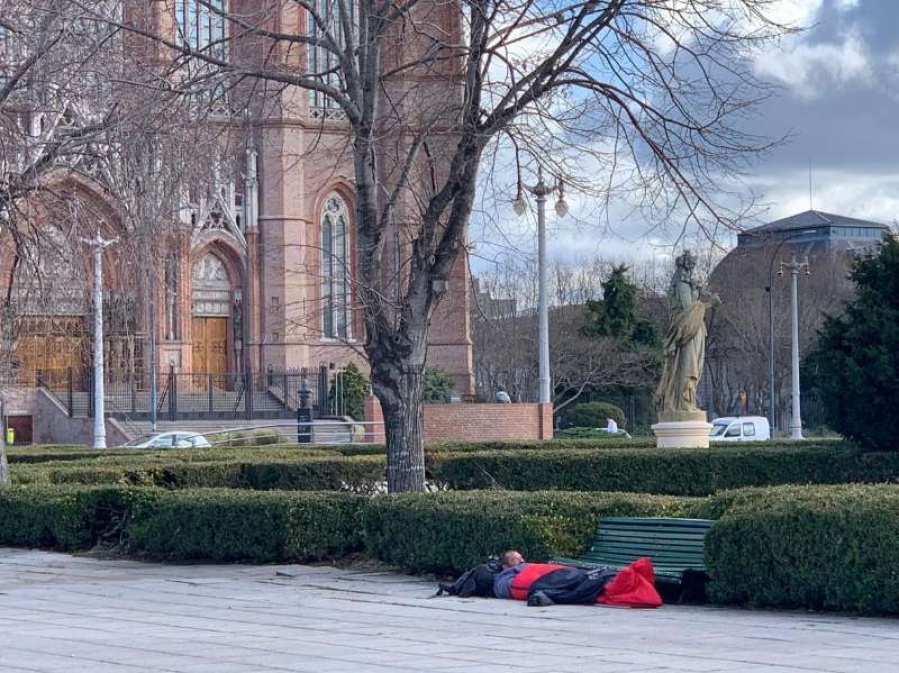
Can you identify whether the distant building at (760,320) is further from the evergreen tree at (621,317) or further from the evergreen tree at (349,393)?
the evergreen tree at (349,393)

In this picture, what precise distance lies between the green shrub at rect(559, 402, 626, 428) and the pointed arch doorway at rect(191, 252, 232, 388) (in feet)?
43.5

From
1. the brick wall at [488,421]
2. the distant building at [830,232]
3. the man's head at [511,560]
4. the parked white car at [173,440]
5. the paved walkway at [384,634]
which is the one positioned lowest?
the paved walkway at [384,634]

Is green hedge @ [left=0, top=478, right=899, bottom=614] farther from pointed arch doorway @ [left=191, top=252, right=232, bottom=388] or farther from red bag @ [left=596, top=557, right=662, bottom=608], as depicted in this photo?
pointed arch doorway @ [left=191, top=252, right=232, bottom=388]

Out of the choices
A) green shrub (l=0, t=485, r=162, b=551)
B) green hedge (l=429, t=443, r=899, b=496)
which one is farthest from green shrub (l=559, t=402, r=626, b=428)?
green shrub (l=0, t=485, r=162, b=551)

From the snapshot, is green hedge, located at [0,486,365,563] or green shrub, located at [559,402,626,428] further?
green shrub, located at [559,402,626,428]

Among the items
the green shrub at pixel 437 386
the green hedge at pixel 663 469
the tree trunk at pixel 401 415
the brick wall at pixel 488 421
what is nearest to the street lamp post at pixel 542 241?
the brick wall at pixel 488 421

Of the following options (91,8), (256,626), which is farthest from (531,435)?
(256,626)

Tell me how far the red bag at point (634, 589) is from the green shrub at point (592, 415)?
138 ft

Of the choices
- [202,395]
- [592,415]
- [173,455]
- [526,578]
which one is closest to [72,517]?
[526,578]

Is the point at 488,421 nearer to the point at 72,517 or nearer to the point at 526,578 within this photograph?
the point at 72,517

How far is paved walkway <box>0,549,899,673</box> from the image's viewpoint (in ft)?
30.3

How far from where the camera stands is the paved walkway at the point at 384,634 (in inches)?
364

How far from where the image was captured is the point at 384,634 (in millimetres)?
10727

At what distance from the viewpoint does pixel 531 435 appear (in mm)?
38875
